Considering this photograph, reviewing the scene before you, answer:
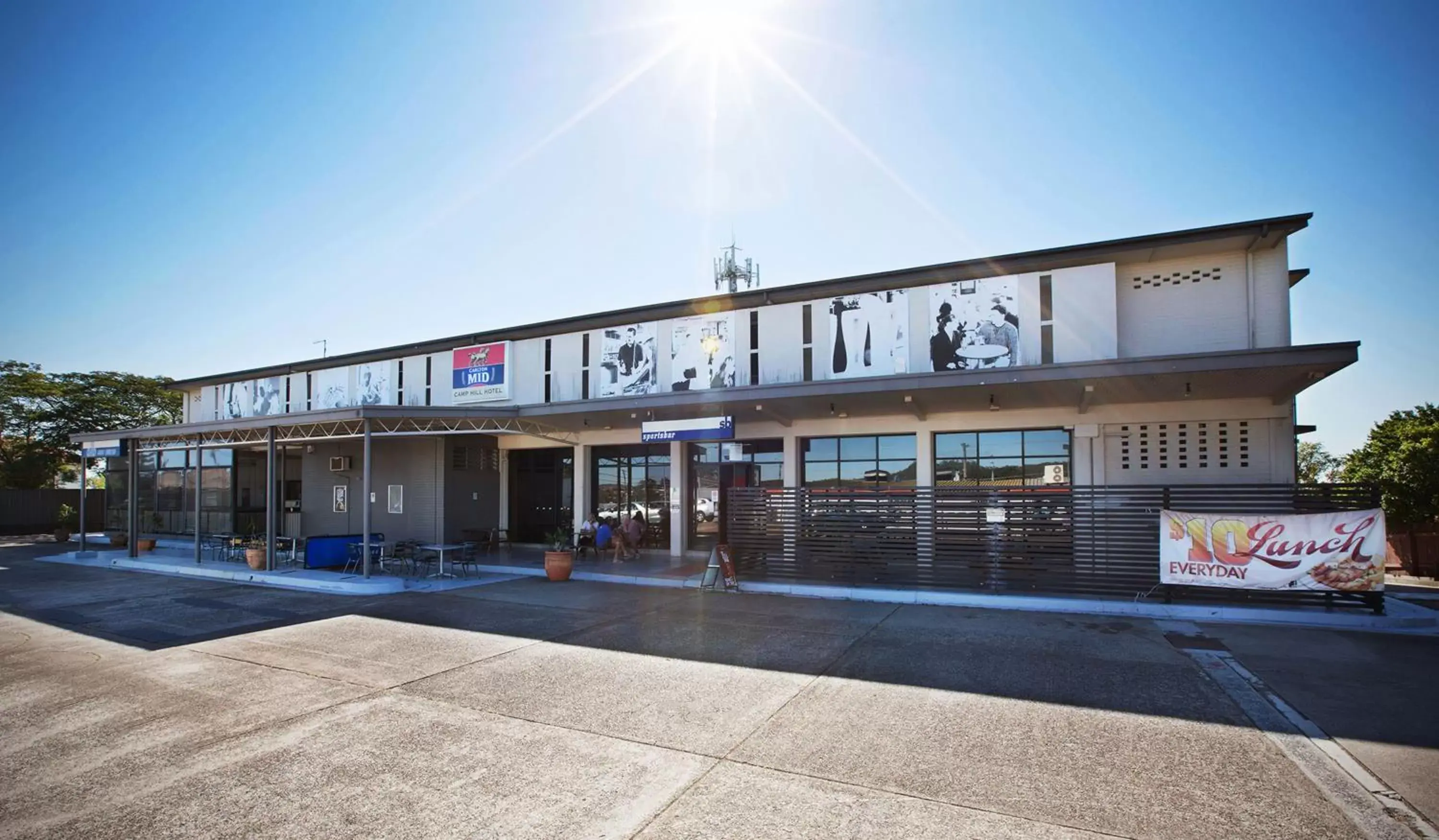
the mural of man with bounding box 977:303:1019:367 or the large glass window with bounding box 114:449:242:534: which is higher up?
the mural of man with bounding box 977:303:1019:367

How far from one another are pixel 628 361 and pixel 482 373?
5.13m

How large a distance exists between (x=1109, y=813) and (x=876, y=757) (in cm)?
151

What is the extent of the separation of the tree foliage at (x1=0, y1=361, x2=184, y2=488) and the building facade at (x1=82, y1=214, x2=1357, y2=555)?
17.6 meters

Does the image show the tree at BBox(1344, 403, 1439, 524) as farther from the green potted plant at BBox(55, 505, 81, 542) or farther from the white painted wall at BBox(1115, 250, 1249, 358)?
the green potted plant at BBox(55, 505, 81, 542)

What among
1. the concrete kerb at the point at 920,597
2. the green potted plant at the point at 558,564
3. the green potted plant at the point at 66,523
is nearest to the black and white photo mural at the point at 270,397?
the green potted plant at the point at 66,523

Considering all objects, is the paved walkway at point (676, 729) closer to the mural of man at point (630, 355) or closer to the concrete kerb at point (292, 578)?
the concrete kerb at point (292, 578)

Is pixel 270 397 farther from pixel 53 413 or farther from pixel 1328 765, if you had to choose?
pixel 1328 765

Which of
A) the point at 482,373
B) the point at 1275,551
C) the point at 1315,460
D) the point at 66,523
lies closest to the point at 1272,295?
the point at 1275,551

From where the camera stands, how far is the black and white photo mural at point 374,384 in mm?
22734

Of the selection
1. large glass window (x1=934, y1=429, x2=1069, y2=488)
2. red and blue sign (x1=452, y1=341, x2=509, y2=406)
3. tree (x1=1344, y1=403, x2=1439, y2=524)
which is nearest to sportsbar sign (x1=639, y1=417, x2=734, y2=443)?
large glass window (x1=934, y1=429, x2=1069, y2=488)

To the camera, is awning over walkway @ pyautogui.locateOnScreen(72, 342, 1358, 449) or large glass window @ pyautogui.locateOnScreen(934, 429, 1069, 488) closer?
awning over walkway @ pyautogui.locateOnScreen(72, 342, 1358, 449)

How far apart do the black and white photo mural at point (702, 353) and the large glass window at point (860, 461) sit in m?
2.81

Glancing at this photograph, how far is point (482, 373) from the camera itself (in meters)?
20.7

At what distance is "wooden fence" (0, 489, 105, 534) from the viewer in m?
28.0
